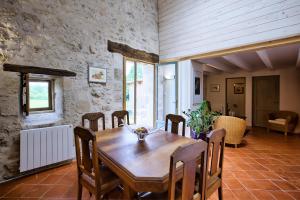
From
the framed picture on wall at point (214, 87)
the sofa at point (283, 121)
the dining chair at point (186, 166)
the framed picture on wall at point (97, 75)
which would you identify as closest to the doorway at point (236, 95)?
the framed picture on wall at point (214, 87)

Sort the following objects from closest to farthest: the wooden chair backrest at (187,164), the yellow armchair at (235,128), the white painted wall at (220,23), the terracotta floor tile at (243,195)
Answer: the wooden chair backrest at (187,164), the terracotta floor tile at (243,195), the white painted wall at (220,23), the yellow armchair at (235,128)

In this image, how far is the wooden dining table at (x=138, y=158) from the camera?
1.12m

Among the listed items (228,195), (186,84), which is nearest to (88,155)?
(228,195)

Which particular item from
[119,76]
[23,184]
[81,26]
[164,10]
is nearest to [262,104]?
[164,10]

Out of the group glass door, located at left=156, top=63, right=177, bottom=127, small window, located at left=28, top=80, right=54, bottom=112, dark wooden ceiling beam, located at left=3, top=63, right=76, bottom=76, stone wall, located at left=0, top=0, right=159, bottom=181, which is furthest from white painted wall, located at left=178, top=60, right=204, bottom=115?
small window, located at left=28, top=80, right=54, bottom=112

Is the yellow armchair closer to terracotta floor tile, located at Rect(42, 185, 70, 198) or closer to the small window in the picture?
terracotta floor tile, located at Rect(42, 185, 70, 198)

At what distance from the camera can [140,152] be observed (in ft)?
5.20

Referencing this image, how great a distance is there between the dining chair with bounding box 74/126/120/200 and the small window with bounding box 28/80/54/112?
1729mm

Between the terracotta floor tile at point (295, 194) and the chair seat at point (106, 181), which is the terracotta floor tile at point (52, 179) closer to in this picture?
the chair seat at point (106, 181)

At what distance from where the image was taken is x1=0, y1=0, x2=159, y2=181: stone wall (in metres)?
2.42

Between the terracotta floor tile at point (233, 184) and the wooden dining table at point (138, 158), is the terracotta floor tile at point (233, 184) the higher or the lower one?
the lower one

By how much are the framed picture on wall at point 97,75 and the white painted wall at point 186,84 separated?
1.98m

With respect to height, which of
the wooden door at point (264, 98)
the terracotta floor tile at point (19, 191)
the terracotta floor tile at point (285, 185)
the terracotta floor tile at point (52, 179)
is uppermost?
the wooden door at point (264, 98)

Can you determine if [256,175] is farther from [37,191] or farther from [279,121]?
[279,121]
